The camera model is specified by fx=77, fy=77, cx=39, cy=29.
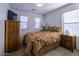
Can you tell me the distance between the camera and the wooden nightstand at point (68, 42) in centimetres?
104

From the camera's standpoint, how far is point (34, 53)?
1.01m

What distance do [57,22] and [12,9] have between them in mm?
615

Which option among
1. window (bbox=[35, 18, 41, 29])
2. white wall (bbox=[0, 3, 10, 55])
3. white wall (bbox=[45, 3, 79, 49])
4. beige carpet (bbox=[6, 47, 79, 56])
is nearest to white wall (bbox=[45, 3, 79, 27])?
white wall (bbox=[45, 3, 79, 49])

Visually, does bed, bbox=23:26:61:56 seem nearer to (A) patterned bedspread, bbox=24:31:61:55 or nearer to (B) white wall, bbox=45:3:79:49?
(A) patterned bedspread, bbox=24:31:61:55

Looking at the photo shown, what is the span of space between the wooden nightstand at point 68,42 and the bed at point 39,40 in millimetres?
66

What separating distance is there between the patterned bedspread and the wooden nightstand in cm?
8

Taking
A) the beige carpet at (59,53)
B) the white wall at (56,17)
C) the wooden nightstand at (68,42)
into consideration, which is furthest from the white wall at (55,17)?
the beige carpet at (59,53)

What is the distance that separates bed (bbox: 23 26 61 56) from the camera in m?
1.03

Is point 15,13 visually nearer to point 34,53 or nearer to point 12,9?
point 12,9

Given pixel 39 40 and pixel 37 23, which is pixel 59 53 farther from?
pixel 37 23

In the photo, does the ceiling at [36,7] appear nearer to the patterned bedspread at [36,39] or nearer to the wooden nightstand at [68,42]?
the patterned bedspread at [36,39]

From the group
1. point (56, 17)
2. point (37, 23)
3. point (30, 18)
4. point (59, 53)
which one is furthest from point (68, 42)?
point (30, 18)

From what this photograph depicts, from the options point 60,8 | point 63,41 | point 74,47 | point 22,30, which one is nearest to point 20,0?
point 22,30

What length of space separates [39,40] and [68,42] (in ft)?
1.36
